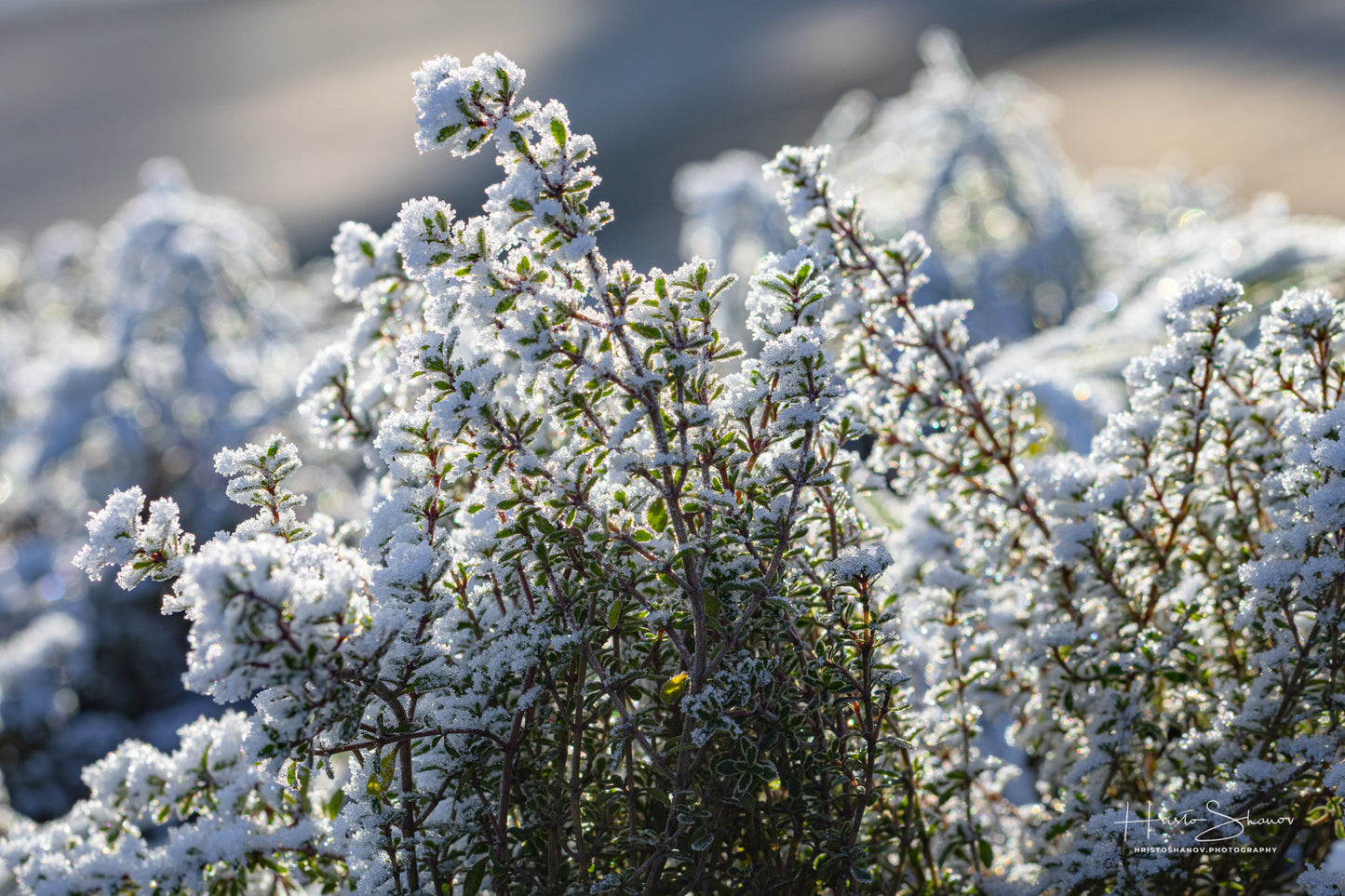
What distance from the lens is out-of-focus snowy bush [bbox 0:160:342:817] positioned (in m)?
3.33

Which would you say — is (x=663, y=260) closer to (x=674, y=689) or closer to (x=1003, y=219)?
(x=1003, y=219)

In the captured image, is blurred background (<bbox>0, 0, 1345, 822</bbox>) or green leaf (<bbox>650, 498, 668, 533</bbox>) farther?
blurred background (<bbox>0, 0, 1345, 822</bbox>)

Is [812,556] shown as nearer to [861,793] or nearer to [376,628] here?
[861,793]

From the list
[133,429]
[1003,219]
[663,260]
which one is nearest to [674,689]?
[133,429]

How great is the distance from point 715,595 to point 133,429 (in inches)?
128

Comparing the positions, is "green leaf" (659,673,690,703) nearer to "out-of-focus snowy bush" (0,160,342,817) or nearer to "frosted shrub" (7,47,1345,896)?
"frosted shrub" (7,47,1345,896)

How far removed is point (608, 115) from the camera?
8695 millimetres
